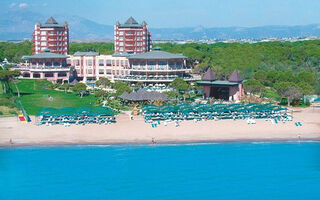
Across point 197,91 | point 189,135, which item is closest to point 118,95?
point 197,91

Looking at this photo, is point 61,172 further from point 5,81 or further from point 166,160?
point 5,81

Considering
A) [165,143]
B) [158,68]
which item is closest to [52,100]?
[158,68]

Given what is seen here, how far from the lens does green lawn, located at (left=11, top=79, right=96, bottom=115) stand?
7164 centimetres

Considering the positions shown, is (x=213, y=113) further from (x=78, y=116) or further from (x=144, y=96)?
(x=78, y=116)

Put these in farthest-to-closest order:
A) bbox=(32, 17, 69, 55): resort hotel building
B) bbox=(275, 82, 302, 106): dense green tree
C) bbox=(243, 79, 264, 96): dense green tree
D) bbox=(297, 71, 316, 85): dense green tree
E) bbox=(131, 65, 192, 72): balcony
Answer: bbox=(32, 17, 69, 55): resort hotel building, bbox=(131, 65, 192, 72): balcony, bbox=(297, 71, 316, 85): dense green tree, bbox=(243, 79, 264, 96): dense green tree, bbox=(275, 82, 302, 106): dense green tree

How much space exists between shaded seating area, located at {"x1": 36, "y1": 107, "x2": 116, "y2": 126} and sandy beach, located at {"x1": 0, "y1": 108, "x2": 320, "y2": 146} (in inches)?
46.6

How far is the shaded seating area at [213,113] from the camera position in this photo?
60.8 meters

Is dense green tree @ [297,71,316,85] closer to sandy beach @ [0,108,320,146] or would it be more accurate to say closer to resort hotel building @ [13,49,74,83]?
sandy beach @ [0,108,320,146]

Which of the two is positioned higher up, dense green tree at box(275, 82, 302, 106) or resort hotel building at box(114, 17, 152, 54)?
resort hotel building at box(114, 17, 152, 54)

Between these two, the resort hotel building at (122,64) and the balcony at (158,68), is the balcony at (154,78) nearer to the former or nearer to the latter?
the resort hotel building at (122,64)

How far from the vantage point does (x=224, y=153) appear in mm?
48125

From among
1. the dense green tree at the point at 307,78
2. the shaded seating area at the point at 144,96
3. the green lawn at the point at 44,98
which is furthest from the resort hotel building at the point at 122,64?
the dense green tree at the point at 307,78

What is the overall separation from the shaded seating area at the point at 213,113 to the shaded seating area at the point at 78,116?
4.40 m

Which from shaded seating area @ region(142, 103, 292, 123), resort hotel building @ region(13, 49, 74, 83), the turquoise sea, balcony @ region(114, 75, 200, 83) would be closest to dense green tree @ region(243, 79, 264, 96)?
shaded seating area @ region(142, 103, 292, 123)
